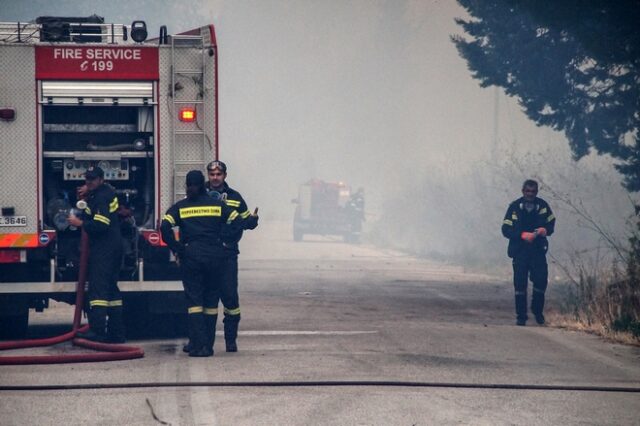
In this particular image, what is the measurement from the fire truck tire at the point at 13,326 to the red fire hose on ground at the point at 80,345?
0.71m

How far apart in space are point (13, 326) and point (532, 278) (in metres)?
6.35

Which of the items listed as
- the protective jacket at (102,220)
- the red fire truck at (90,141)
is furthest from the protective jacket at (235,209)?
the protective jacket at (102,220)

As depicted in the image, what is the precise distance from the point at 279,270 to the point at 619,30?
11.7m

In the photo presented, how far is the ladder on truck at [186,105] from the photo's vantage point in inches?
451

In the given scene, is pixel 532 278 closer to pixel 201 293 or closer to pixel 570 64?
pixel 201 293

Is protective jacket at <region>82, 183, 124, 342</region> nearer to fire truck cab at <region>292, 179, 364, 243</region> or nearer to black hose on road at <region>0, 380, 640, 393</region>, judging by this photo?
black hose on road at <region>0, 380, 640, 393</region>

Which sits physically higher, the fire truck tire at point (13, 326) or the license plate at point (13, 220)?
the license plate at point (13, 220)

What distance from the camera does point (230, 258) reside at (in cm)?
1077

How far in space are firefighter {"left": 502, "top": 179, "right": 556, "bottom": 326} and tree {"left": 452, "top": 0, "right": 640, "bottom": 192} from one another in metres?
3.14

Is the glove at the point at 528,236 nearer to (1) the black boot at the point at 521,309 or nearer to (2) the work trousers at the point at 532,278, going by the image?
(2) the work trousers at the point at 532,278

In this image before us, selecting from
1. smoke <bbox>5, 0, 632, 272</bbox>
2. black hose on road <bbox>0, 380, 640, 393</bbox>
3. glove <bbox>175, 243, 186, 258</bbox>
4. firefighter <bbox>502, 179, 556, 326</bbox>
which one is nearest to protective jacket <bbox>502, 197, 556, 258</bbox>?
firefighter <bbox>502, 179, 556, 326</bbox>

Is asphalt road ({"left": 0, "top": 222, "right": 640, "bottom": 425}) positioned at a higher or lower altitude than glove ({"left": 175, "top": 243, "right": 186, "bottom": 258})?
lower

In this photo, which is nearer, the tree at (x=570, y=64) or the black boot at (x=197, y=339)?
the black boot at (x=197, y=339)

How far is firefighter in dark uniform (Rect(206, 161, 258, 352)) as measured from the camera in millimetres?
10680
